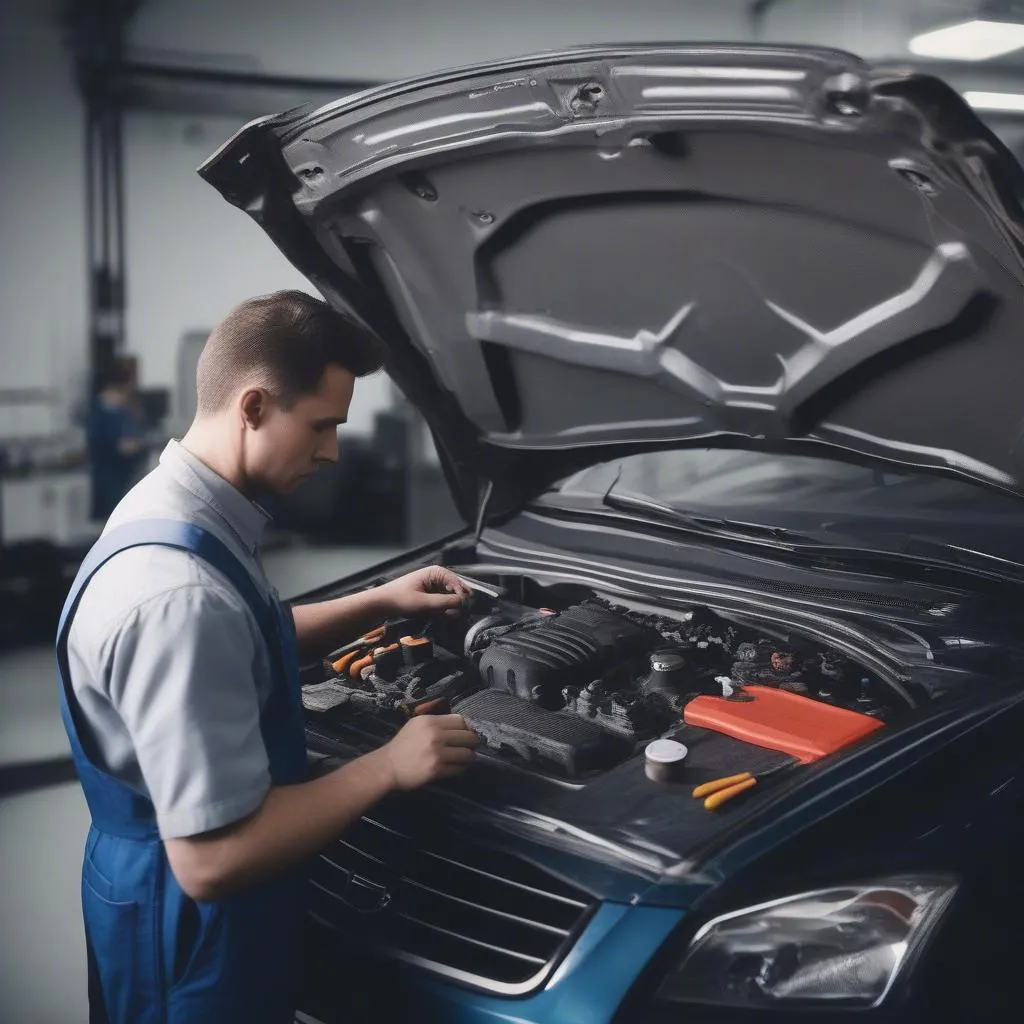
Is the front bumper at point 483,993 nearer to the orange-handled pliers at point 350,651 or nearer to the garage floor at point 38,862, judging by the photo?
the orange-handled pliers at point 350,651

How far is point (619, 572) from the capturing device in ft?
6.32

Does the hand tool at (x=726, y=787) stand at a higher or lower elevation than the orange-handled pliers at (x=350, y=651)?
higher

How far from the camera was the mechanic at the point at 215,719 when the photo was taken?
1119 millimetres

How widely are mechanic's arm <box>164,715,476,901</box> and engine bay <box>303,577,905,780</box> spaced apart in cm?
19

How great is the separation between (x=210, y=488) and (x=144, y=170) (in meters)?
4.47

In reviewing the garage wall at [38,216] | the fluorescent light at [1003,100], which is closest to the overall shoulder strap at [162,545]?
the garage wall at [38,216]

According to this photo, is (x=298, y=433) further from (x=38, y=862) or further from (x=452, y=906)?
(x=38, y=862)

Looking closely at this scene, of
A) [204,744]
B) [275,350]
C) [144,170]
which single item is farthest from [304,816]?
[144,170]

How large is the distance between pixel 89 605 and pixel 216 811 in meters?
0.27

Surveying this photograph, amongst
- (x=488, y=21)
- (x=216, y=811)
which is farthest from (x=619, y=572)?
(x=488, y=21)

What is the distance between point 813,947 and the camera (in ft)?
3.92

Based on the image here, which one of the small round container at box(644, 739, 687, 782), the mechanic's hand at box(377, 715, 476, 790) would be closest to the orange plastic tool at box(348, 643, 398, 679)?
the mechanic's hand at box(377, 715, 476, 790)

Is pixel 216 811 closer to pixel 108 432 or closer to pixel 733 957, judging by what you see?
pixel 733 957

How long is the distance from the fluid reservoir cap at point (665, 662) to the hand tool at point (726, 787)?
1.01 ft
